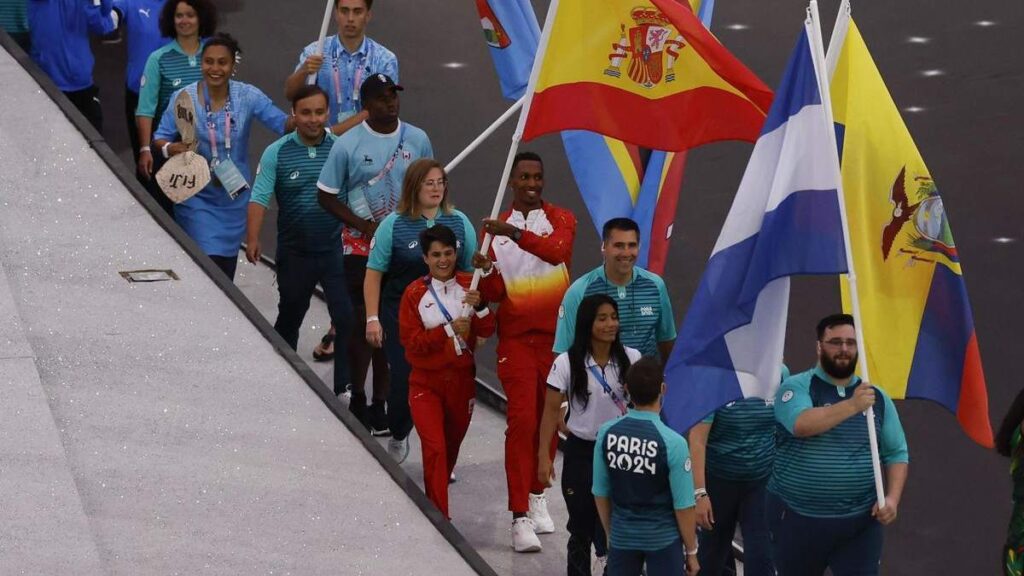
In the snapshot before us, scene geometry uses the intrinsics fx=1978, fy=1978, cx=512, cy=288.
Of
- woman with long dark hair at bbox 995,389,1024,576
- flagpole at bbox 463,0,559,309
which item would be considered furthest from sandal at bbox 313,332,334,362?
woman with long dark hair at bbox 995,389,1024,576

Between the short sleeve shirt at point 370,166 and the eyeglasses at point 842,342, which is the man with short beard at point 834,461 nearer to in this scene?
the eyeglasses at point 842,342

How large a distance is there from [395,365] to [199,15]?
2.16 metres

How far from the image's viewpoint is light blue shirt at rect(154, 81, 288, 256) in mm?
9141

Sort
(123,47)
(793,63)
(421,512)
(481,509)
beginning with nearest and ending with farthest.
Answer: (793,63)
(421,512)
(481,509)
(123,47)

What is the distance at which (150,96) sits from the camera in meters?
9.62

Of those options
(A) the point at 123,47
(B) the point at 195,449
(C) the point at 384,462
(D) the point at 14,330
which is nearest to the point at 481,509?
(C) the point at 384,462

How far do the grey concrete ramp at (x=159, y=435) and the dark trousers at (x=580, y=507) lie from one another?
1.58 ft

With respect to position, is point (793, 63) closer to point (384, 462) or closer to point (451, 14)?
point (384, 462)

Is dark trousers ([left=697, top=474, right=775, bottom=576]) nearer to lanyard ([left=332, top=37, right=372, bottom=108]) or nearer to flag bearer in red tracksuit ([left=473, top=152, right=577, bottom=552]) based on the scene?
flag bearer in red tracksuit ([left=473, top=152, right=577, bottom=552])

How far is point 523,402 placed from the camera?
8.16 meters

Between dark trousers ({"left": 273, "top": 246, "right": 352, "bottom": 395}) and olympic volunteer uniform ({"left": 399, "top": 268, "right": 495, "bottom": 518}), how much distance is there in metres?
0.99

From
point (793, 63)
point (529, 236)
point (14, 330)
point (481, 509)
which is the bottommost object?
point (481, 509)

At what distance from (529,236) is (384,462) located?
3.64 feet

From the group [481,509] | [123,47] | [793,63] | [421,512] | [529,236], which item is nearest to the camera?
[793,63]
